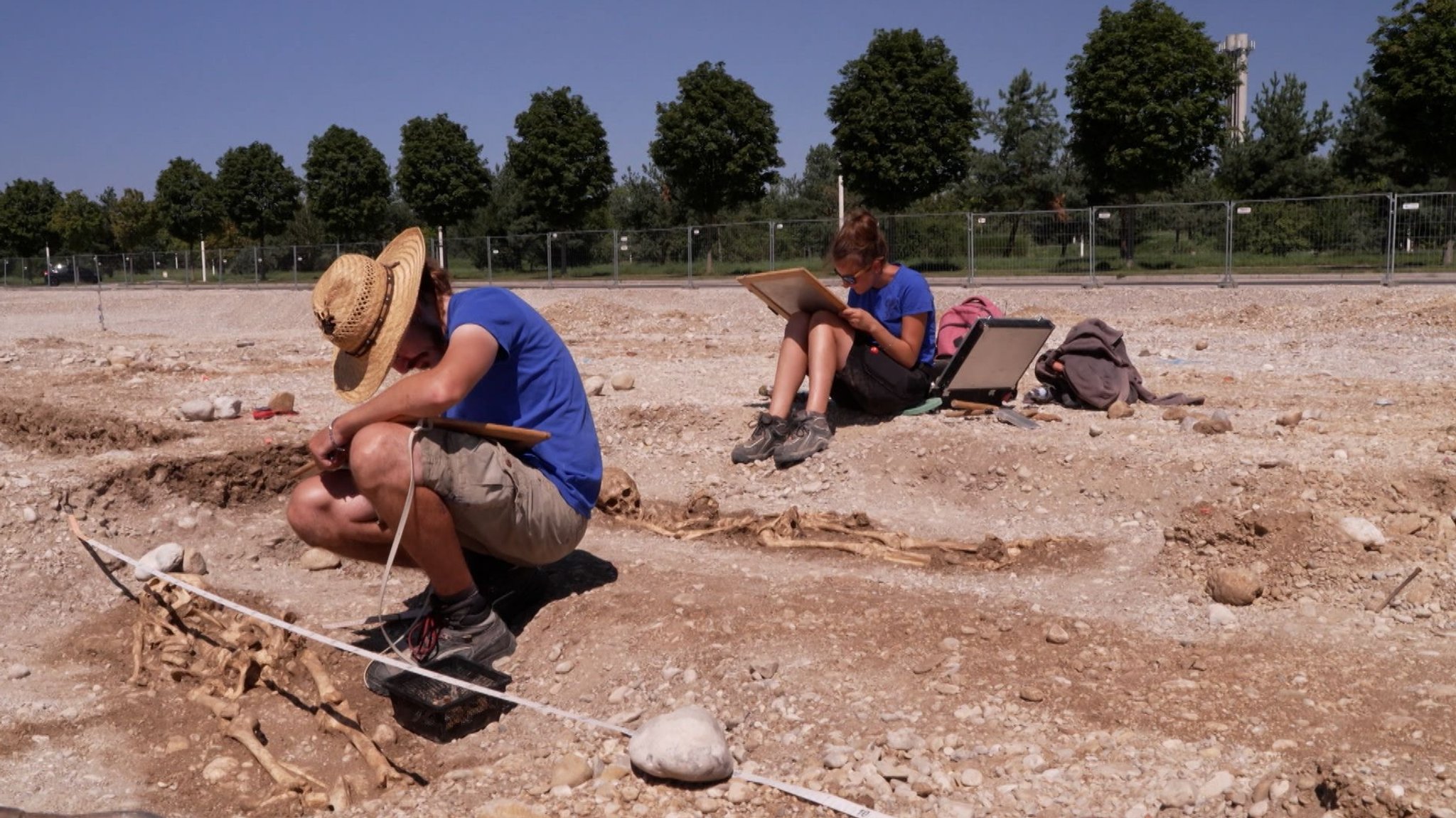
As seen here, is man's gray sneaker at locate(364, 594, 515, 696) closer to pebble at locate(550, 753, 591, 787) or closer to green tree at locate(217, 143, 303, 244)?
pebble at locate(550, 753, 591, 787)

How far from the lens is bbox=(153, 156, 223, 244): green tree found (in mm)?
45562

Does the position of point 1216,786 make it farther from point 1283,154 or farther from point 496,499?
point 1283,154

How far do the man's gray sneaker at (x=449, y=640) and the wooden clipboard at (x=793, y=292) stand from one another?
286 cm

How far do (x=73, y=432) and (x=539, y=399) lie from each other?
4.56 m

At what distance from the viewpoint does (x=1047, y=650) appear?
4.05 m

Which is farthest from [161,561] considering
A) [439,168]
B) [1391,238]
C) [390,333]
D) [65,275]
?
[65,275]

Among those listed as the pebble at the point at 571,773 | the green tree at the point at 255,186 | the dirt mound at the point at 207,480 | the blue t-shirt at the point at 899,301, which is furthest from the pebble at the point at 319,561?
the green tree at the point at 255,186

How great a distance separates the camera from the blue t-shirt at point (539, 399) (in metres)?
4.16

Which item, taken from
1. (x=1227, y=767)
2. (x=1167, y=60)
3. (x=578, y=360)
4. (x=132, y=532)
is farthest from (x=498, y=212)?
(x=1227, y=767)

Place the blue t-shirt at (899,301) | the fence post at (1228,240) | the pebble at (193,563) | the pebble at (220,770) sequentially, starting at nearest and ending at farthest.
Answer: the pebble at (220,770) < the pebble at (193,563) < the blue t-shirt at (899,301) < the fence post at (1228,240)

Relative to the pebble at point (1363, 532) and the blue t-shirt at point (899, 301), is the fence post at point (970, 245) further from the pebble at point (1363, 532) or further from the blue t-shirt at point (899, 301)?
the pebble at point (1363, 532)

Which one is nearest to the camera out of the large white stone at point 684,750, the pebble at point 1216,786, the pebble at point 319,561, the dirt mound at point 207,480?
the pebble at point 1216,786

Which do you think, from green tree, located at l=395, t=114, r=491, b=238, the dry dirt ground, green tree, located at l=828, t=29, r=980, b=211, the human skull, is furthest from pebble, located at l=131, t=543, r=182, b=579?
green tree, located at l=395, t=114, r=491, b=238

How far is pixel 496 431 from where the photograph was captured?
4.11 meters
